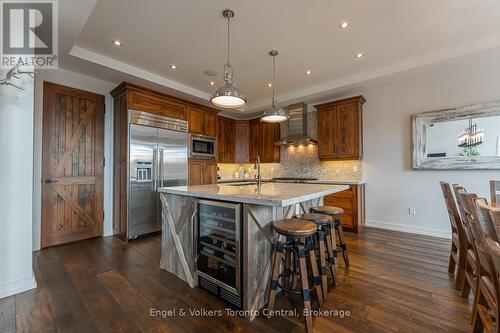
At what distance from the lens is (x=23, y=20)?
6.98ft

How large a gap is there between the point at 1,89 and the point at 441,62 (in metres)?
5.42

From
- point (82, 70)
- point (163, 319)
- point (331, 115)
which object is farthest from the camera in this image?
point (331, 115)

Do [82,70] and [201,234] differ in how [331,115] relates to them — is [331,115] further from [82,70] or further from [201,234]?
[82,70]

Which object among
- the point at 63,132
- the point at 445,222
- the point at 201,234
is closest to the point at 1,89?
the point at 63,132

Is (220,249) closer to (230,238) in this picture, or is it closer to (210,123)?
(230,238)

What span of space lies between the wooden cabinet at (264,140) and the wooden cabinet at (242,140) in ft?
0.39

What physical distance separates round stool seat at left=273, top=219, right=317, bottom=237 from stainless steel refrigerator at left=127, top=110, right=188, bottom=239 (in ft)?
9.23

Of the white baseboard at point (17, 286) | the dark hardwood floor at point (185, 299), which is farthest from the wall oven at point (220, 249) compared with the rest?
the white baseboard at point (17, 286)

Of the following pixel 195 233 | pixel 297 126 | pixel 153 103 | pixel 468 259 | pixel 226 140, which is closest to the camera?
pixel 468 259

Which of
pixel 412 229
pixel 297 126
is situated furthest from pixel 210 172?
pixel 412 229

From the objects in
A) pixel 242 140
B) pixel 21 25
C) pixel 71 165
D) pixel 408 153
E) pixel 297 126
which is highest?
pixel 21 25

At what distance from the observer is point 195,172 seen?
470 cm

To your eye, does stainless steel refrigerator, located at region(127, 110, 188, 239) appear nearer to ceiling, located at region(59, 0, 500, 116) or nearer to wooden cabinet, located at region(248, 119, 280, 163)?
ceiling, located at region(59, 0, 500, 116)

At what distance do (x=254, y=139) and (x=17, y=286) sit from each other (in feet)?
17.0
